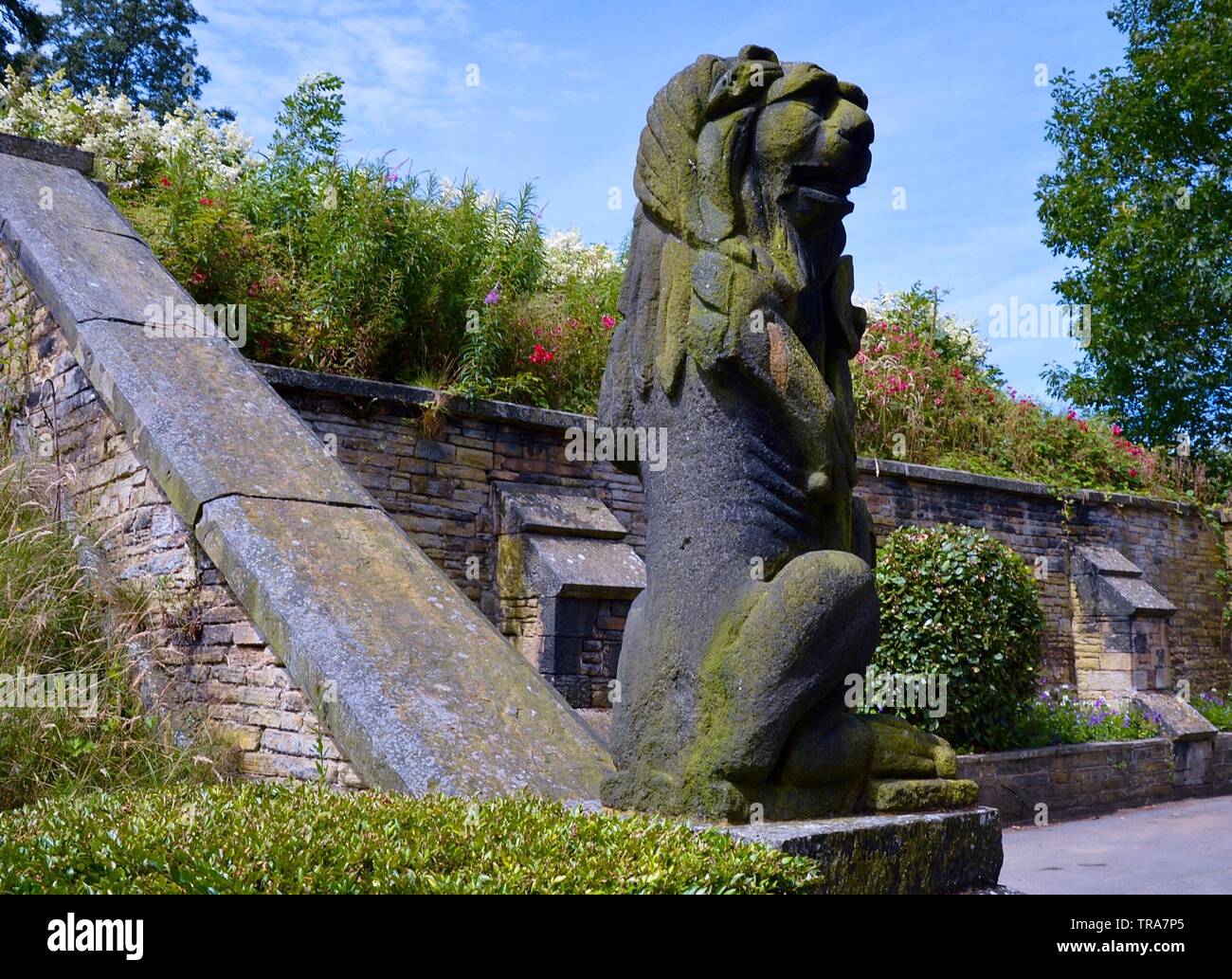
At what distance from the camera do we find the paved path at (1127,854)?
645cm

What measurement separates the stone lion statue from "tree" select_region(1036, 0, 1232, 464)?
13.5 meters

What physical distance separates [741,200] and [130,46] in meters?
27.0

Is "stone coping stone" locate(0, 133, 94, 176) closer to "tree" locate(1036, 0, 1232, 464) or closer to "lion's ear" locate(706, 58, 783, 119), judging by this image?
"lion's ear" locate(706, 58, 783, 119)

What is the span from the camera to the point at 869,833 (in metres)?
3.34

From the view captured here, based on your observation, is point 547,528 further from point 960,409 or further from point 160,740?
point 960,409

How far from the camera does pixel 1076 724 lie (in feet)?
34.7

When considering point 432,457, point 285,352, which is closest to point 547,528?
point 432,457

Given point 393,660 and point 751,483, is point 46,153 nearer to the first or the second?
point 393,660

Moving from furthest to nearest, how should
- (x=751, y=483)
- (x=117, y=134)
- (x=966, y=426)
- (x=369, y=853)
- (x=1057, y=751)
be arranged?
1. (x=966, y=426)
2. (x=117, y=134)
3. (x=1057, y=751)
4. (x=751, y=483)
5. (x=369, y=853)

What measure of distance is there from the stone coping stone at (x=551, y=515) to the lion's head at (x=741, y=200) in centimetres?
532

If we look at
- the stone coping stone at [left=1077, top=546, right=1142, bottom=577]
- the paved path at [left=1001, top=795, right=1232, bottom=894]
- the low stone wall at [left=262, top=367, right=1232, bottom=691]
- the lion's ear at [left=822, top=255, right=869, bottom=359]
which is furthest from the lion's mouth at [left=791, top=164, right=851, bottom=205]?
the stone coping stone at [left=1077, top=546, right=1142, bottom=577]

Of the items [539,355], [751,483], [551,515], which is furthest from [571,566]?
[751,483]

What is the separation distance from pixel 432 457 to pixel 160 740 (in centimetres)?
414

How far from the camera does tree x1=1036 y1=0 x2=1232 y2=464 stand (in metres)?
15.4
